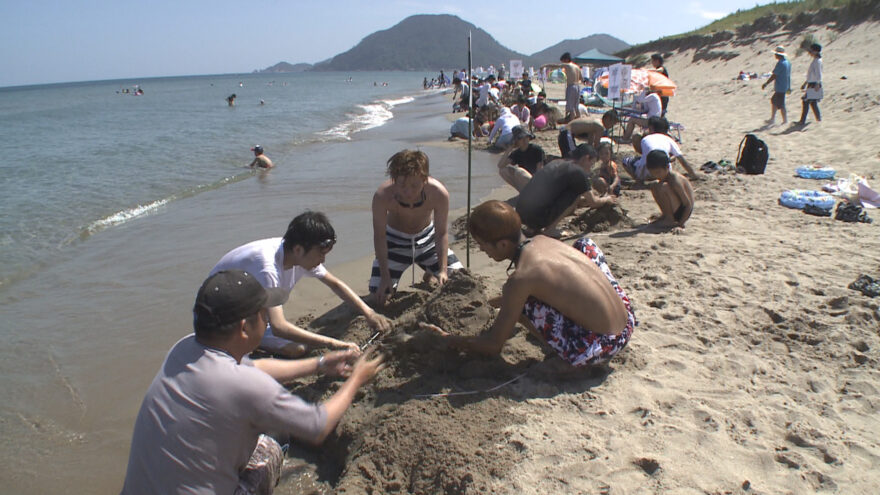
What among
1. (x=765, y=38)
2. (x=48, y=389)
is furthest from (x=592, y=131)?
(x=765, y=38)

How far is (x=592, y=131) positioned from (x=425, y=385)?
6.46m

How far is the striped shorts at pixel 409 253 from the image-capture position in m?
4.42

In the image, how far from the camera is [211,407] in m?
1.75

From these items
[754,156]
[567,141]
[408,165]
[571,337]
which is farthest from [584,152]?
[571,337]

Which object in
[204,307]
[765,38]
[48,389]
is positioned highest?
[765,38]

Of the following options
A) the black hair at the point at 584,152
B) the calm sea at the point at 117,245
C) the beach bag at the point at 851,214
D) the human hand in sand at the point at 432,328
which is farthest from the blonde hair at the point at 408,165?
the beach bag at the point at 851,214

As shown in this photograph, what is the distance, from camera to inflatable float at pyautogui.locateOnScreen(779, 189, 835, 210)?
593 centimetres

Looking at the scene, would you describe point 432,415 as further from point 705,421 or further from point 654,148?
point 654,148

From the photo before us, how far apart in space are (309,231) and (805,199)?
5861 mm

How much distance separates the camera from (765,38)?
955 inches

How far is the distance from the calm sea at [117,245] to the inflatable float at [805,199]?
4167mm

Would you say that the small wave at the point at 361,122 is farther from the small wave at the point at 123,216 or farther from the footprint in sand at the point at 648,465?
the footprint in sand at the point at 648,465

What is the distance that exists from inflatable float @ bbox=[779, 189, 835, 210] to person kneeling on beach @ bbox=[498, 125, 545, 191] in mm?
2940

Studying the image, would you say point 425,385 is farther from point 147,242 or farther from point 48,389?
point 147,242
